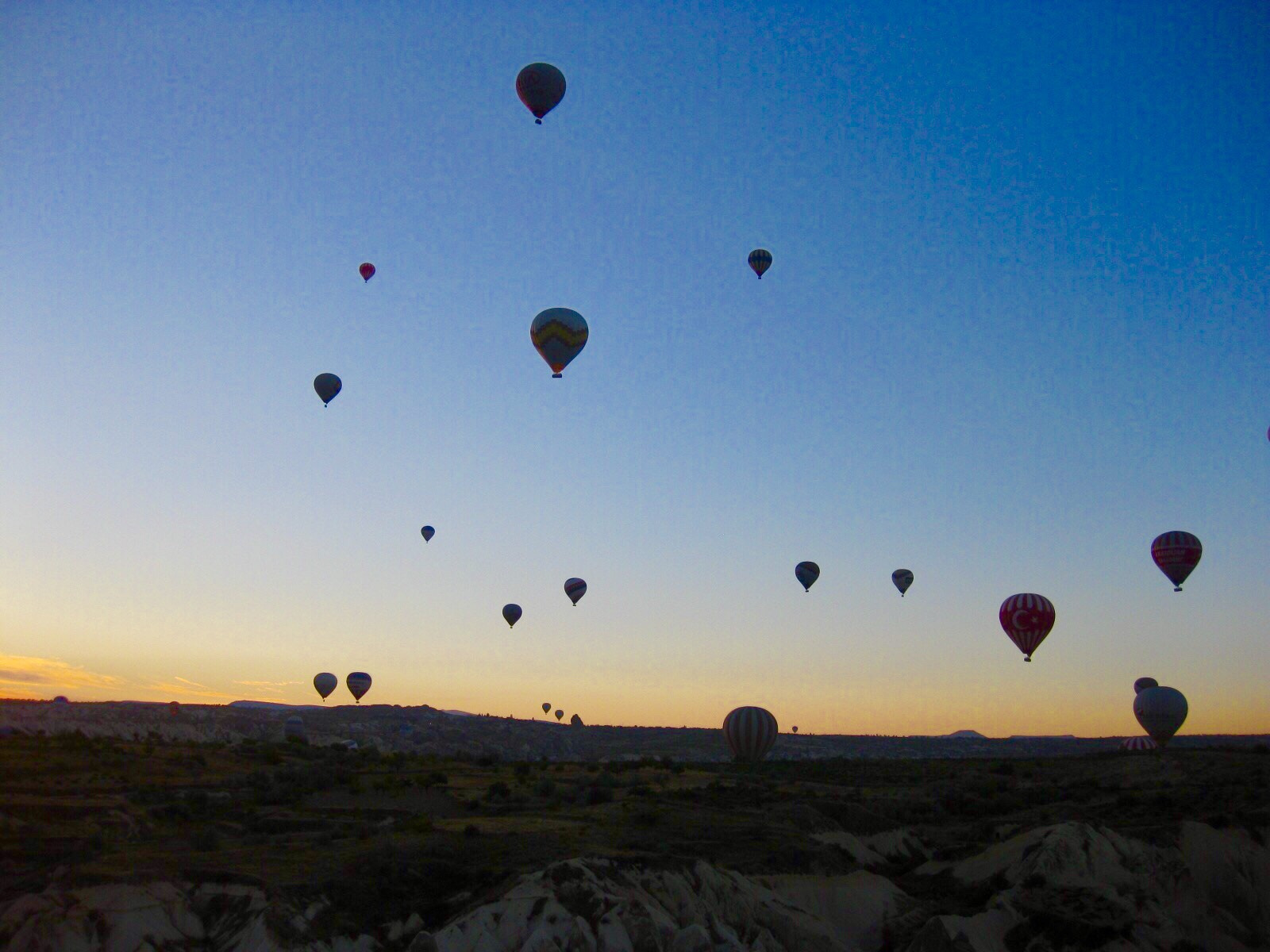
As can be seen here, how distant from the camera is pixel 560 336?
5156cm

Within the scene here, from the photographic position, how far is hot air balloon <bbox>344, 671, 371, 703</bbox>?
8600 centimetres

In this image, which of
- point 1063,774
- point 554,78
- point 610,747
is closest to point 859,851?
point 1063,774

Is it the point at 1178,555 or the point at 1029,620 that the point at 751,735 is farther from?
the point at 1178,555

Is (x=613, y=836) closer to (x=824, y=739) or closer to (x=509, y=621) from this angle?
(x=509, y=621)

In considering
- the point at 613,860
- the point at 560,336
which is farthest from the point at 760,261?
the point at 613,860

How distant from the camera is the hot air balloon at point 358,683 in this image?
8600 centimetres

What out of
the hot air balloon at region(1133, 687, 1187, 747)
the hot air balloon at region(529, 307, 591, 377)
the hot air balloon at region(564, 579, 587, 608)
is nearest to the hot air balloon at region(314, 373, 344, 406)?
the hot air balloon at region(529, 307, 591, 377)

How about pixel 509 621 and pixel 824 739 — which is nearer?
pixel 509 621

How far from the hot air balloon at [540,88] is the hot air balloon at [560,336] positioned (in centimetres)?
950

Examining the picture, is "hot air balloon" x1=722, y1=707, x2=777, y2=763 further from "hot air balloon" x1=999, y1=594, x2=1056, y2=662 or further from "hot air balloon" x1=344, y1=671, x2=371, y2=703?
"hot air balloon" x1=344, y1=671, x2=371, y2=703

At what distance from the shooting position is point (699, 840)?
31062 mm

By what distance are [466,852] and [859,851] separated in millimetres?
13798

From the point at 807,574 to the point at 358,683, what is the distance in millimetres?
39402

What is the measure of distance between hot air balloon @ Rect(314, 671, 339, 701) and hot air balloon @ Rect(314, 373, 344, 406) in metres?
36.0
